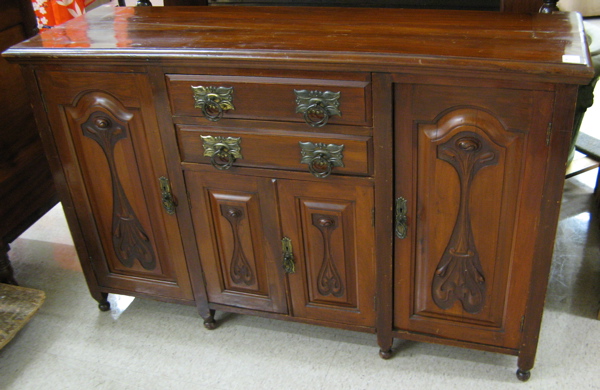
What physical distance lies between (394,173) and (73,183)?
3.04ft

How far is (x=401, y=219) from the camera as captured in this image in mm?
1575

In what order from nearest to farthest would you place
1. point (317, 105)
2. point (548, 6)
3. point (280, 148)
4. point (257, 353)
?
point (317, 105)
point (280, 148)
point (548, 6)
point (257, 353)

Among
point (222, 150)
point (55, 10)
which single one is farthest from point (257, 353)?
point (55, 10)

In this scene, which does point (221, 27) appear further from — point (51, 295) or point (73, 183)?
point (51, 295)

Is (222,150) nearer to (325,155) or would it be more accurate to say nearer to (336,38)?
(325,155)

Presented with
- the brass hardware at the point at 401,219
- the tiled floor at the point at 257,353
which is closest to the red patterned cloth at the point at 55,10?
the tiled floor at the point at 257,353

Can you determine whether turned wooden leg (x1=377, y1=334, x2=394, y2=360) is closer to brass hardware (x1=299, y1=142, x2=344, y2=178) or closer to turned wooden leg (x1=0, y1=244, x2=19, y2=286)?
brass hardware (x1=299, y1=142, x2=344, y2=178)

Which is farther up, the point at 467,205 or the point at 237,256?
the point at 467,205

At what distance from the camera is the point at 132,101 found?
163cm

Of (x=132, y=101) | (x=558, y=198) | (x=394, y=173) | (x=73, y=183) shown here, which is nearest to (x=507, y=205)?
(x=558, y=198)

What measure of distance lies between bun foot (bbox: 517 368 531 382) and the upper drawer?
32.2 inches

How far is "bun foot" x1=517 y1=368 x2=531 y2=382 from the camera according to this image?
171 cm

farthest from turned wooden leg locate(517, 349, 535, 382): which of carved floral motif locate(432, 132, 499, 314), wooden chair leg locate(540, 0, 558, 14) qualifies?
wooden chair leg locate(540, 0, 558, 14)

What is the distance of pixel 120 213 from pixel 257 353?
1.89 ft
